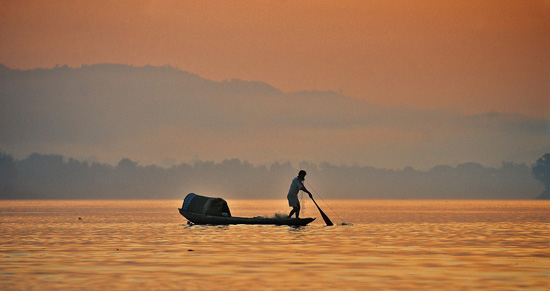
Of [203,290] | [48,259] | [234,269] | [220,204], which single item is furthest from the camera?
[220,204]

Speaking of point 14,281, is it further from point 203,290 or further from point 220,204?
point 220,204

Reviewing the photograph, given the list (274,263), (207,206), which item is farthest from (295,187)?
(274,263)

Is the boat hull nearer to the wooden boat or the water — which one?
the wooden boat

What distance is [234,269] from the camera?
85.5 feet

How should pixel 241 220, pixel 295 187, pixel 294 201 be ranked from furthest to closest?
pixel 241 220 → pixel 294 201 → pixel 295 187

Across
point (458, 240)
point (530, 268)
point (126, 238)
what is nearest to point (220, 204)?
point (126, 238)

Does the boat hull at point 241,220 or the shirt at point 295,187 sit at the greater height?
the shirt at point 295,187

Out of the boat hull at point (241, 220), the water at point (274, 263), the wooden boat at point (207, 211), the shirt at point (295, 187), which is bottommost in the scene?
the water at point (274, 263)

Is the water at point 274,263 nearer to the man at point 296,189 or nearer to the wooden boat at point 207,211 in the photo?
the man at point 296,189

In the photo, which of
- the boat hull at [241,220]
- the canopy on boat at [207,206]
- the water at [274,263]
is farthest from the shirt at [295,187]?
the water at [274,263]

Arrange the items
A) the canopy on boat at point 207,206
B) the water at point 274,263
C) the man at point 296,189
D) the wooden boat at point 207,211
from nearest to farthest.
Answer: the water at point 274,263, the man at point 296,189, the wooden boat at point 207,211, the canopy on boat at point 207,206

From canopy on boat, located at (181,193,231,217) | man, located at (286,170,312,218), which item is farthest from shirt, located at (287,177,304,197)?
canopy on boat, located at (181,193,231,217)

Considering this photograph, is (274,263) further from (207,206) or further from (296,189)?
(207,206)

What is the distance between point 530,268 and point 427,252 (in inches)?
260
